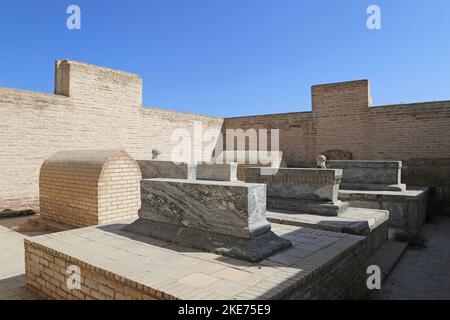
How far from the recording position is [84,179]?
6137mm

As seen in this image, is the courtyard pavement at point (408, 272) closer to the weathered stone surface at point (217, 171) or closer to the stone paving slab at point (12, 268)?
the stone paving slab at point (12, 268)

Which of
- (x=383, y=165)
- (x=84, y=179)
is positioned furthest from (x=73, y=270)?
(x=383, y=165)

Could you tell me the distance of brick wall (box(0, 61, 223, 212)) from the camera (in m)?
8.73

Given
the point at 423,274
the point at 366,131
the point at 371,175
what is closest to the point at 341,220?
the point at 423,274

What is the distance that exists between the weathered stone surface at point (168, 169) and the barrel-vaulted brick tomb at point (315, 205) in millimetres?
2799

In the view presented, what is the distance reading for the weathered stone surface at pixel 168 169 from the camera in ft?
31.8

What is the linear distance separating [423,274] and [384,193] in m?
3.05

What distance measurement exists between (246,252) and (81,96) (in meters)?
8.93

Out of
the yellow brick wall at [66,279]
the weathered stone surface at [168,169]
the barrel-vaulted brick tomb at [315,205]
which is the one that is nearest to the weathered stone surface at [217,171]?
the weathered stone surface at [168,169]
